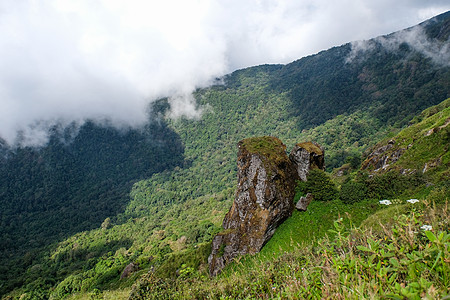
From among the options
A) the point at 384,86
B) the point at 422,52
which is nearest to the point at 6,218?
the point at 384,86

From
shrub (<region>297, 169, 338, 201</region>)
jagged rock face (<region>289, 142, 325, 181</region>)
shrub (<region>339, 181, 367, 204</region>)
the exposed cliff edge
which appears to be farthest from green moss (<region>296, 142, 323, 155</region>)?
shrub (<region>339, 181, 367, 204</region>)

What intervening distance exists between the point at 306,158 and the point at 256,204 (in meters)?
7.30

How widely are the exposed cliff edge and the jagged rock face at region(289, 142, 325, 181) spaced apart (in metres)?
0.10

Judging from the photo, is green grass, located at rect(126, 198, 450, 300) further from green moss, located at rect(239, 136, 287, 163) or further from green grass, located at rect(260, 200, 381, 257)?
green moss, located at rect(239, 136, 287, 163)

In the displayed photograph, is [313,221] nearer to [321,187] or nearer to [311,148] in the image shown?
[321,187]

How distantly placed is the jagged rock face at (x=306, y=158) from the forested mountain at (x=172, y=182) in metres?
15.1

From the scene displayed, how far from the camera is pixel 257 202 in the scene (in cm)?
2003

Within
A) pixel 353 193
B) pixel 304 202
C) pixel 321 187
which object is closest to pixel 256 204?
pixel 304 202

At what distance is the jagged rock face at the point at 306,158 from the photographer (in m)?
22.6

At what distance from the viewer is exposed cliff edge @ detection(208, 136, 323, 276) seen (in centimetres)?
1922

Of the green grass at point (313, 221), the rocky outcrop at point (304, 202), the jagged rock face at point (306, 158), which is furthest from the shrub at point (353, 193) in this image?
the jagged rock face at point (306, 158)

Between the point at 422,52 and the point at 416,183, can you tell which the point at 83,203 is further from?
the point at 422,52

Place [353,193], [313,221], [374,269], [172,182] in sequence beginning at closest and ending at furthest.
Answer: [374,269] → [353,193] → [313,221] → [172,182]

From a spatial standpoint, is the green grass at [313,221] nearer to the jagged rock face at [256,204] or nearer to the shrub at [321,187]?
the shrub at [321,187]
